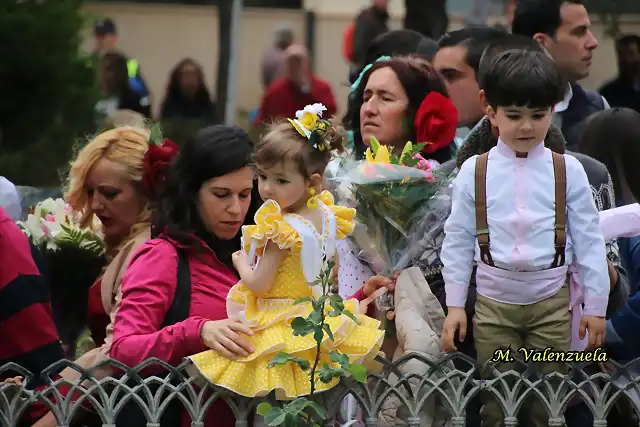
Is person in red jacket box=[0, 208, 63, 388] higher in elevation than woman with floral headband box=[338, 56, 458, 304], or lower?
lower

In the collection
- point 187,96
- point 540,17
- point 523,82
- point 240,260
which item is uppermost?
point 540,17

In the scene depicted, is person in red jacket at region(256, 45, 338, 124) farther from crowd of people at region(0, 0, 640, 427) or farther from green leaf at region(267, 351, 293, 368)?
green leaf at region(267, 351, 293, 368)

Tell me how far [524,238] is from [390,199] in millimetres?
565

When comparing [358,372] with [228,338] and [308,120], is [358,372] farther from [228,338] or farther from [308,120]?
[308,120]

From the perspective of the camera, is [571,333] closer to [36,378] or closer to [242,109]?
[36,378]

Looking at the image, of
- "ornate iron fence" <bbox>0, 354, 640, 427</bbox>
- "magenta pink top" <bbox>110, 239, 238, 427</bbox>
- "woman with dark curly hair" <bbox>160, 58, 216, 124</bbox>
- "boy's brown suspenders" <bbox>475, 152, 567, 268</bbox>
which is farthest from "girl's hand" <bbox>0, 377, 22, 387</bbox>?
"woman with dark curly hair" <bbox>160, 58, 216, 124</bbox>

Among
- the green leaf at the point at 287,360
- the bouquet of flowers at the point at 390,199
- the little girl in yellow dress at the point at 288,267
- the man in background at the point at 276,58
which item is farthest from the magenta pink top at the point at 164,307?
the man in background at the point at 276,58

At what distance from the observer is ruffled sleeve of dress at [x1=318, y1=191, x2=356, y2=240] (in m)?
4.82

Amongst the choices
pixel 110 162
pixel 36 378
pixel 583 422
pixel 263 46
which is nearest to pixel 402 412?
pixel 583 422

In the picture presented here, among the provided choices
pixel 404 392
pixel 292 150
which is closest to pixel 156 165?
pixel 292 150

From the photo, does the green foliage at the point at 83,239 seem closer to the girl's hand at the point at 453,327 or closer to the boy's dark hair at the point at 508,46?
the boy's dark hair at the point at 508,46

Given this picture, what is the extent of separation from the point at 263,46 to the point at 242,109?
2423 mm

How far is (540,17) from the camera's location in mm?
7078

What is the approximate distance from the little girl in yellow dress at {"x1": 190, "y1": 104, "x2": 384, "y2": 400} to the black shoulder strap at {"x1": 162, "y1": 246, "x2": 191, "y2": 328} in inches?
10.0
